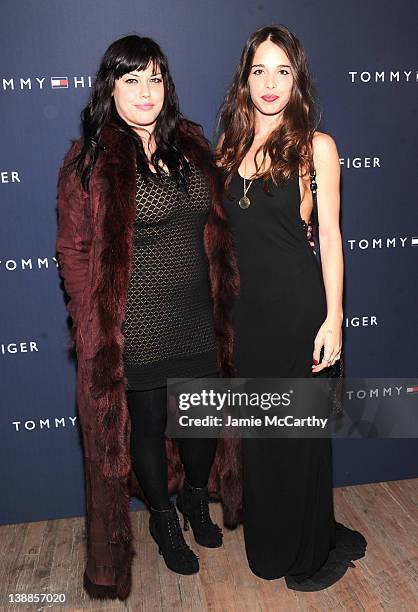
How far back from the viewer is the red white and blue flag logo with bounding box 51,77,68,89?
8.14 ft

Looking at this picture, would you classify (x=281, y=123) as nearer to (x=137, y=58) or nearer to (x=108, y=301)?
(x=137, y=58)

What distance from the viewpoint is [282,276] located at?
7.07ft

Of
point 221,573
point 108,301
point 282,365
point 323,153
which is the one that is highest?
point 323,153

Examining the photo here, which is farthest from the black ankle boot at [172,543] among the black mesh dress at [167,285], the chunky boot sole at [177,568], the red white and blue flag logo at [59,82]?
the red white and blue flag logo at [59,82]

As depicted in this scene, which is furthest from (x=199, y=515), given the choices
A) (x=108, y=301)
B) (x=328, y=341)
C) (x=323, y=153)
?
(x=323, y=153)

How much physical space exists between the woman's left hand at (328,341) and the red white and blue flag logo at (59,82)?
132cm

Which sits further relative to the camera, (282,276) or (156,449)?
(156,449)

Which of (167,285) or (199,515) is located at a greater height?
(167,285)

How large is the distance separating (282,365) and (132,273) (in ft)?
2.01

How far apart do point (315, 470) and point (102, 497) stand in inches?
30.2

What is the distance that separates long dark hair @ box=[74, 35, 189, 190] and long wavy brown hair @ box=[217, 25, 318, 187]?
0.19 m

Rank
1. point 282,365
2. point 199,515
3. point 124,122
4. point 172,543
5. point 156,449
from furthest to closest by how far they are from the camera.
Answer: point 199,515
point 172,543
point 156,449
point 282,365
point 124,122

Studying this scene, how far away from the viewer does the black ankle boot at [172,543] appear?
2486 millimetres

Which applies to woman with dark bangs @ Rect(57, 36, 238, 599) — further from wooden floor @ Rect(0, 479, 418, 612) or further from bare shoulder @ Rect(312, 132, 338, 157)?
bare shoulder @ Rect(312, 132, 338, 157)
